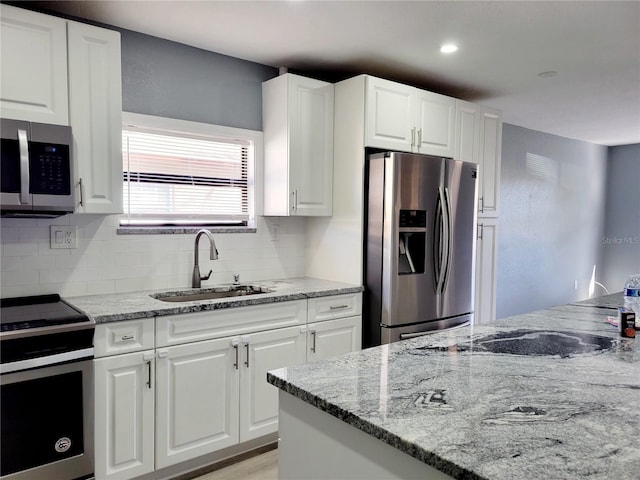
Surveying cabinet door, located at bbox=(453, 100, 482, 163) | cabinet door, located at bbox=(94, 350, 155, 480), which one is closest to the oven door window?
cabinet door, located at bbox=(94, 350, 155, 480)

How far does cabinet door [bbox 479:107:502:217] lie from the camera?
3824 millimetres

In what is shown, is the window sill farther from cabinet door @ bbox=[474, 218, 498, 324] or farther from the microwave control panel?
cabinet door @ bbox=[474, 218, 498, 324]

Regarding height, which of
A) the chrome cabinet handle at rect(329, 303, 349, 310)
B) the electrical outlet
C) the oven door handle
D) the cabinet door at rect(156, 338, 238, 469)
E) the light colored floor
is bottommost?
the light colored floor

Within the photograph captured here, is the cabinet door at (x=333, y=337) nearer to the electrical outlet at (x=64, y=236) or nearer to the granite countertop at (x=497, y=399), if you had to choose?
the granite countertop at (x=497, y=399)

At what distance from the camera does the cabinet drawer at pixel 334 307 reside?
2803 millimetres

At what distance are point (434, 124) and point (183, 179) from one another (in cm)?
181

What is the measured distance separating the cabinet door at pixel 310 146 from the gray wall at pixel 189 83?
0.33 m

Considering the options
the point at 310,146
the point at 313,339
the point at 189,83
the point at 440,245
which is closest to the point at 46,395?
the point at 313,339

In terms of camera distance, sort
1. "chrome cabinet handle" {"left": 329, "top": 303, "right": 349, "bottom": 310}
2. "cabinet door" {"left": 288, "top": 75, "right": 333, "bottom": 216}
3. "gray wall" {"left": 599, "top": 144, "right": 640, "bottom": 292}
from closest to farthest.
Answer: "chrome cabinet handle" {"left": 329, "top": 303, "right": 349, "bottom": 310} < "cabinet door" {"left": 288, "top": 75, "right": 333, "bottom": 216} < "gray wall" {"left": 599, "top": 144, "right": 640, "bottom": 292}

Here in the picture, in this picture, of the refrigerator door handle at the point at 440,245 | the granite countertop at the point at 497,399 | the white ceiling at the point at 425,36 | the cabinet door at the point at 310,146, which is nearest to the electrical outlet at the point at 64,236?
the white ceiling at the point at 425,36

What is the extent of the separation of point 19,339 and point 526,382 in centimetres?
178

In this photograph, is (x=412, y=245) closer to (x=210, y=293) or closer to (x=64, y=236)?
(x=210, y=293)

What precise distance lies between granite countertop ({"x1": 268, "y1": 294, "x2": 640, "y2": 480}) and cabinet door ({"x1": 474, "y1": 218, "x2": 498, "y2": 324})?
210 cm

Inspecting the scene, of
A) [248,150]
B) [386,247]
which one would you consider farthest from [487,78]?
[248,150]
